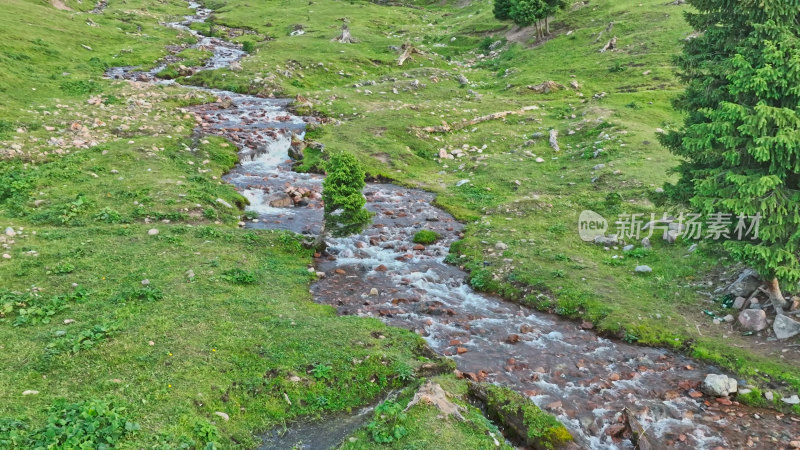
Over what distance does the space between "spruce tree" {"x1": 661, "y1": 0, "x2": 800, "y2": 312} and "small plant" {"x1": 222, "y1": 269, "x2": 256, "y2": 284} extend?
1611 centimetres

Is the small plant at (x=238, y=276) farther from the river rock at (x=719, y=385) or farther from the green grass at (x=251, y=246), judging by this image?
the river rock at (x=719, y=385)

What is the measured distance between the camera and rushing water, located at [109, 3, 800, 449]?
1329 cm

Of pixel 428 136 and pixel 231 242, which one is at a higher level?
pixel 428 136

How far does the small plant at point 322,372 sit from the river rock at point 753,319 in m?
14.6

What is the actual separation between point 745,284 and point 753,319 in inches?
74.4

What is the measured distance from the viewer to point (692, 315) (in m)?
18.2

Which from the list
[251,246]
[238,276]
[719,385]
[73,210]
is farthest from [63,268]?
[719,385]

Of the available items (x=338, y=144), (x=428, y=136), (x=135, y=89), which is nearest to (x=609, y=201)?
(x=428, y=136)

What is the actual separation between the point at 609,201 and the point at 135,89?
3826cm

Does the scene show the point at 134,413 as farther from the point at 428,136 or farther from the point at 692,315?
the point at 428,136

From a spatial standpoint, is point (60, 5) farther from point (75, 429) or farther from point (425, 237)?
point (75, 429)

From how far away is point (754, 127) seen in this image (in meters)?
14.5

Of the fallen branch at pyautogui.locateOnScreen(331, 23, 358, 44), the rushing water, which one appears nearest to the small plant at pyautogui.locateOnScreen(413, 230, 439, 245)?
the rushing water
